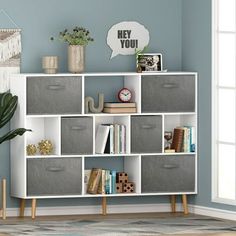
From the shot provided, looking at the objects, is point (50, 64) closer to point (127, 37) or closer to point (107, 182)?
point (127, 37)

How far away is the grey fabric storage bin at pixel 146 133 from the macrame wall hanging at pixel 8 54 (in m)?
1.11

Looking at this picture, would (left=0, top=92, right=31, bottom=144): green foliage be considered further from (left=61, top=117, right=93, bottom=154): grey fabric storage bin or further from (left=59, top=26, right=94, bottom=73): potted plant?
(left=59, top=26, right=94, bottom=73): potted plant

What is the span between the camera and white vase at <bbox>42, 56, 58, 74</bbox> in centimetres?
780

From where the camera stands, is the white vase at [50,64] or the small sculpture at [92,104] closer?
the white vase at [50,64]

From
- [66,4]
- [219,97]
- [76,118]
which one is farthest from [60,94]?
[219,97]

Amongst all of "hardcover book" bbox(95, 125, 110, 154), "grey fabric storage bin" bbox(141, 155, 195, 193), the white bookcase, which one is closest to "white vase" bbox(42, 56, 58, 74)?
the white bookcase

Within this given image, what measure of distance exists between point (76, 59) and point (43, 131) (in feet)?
2.32

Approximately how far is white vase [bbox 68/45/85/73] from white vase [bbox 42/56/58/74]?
0.13m

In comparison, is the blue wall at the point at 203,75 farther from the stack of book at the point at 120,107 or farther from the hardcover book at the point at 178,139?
the stack of book at the point at 120,107

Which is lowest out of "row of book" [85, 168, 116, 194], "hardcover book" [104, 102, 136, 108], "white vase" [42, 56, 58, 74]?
"row of book" [85, 168, 116, 194]

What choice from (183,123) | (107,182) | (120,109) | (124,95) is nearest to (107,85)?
(124,95)

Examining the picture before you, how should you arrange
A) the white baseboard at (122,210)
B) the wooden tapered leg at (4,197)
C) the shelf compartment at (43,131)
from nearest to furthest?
the wooden tapered leg at (4,197), the shelf compartment at (43,131), the white baseboard at (122,210)

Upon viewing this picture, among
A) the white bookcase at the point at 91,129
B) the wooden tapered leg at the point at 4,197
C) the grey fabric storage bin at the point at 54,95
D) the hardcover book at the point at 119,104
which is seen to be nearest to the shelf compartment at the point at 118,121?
the white bookcase at the point at 91,129

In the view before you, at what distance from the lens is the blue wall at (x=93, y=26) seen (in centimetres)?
804
